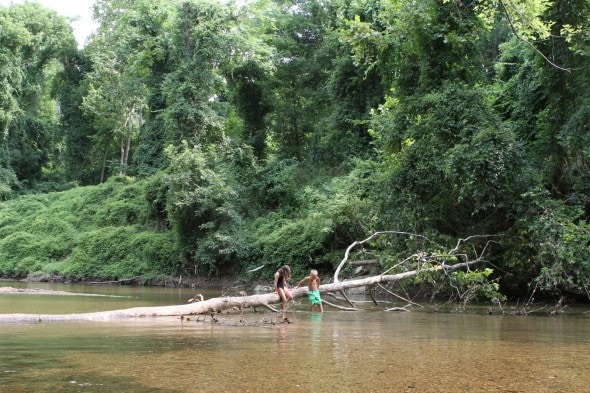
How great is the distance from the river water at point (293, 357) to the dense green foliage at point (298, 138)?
555 centimetres

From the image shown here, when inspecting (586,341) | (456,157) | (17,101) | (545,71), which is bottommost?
(586,341)

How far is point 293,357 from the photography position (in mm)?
7082

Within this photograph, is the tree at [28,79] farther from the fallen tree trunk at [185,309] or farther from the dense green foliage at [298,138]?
the fallen tree trunk at [185,309]

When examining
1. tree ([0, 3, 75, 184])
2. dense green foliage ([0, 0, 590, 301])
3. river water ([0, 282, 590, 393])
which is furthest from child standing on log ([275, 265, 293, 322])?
tree ([0, 3, 75, 184])

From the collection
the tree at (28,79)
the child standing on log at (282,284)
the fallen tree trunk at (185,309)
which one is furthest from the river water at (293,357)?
the tree at (28,79)

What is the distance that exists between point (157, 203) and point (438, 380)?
32366 mm

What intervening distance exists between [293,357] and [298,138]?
1377 inches

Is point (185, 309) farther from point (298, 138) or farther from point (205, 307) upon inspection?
point (298, 138)

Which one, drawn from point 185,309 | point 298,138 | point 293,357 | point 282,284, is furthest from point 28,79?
point 293,357

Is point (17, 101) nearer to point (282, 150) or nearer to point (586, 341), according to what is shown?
point (282, 150)

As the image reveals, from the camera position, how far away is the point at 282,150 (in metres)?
40.8

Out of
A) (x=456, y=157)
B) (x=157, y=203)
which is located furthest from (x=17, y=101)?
(x=456, y=157)

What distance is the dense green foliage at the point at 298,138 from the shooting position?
17.6m

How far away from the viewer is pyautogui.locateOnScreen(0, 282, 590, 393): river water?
551 centimetres
